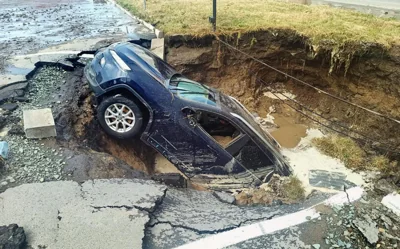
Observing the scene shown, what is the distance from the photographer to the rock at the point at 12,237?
333 cm

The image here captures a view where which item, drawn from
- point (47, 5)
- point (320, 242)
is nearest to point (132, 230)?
point (320, 242)

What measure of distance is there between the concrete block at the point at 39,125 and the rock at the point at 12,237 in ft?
6.53

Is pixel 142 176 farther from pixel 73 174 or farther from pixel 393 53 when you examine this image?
pixel 393 53

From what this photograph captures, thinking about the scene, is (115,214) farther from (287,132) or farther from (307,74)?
(307,74)

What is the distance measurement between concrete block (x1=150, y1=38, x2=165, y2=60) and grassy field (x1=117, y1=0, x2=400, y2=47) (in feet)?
1.87

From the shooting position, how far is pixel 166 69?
6086mm

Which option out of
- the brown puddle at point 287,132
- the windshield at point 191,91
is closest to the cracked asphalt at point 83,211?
the windshield at point 191,91

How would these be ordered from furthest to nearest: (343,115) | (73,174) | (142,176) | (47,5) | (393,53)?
(47,5) < (343,115) < (393,53) < (142,176) < (73,174)

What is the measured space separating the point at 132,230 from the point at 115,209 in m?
0.40

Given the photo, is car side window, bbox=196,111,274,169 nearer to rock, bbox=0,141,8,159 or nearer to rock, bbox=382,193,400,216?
rock, bbox=382,193,400,216

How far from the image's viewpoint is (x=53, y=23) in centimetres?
1241

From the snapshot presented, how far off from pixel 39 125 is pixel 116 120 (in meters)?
1.15

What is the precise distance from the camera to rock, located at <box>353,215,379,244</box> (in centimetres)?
405

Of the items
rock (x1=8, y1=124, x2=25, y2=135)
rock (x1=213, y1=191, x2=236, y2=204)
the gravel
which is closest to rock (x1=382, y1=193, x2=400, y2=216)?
rock (x1=213, y1=191, x2=236, y2=204)
